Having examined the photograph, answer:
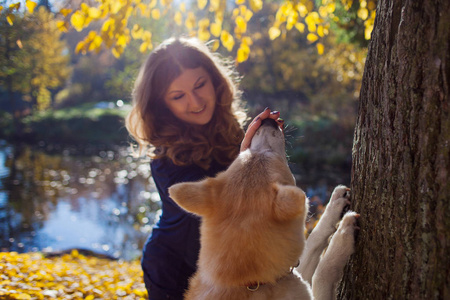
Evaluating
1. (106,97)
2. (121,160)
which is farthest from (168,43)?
(106,97)

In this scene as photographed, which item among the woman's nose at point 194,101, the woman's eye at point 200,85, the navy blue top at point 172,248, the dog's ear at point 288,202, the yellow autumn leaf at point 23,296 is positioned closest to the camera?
the dog's ear at point 288,202

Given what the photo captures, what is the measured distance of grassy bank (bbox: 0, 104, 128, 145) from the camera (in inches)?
856

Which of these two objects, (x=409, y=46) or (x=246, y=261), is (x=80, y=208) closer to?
(x=246, y=261)

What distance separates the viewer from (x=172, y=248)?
324 centimetres

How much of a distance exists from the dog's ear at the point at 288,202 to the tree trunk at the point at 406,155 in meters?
0.43

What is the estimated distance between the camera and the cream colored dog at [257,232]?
2229 mm

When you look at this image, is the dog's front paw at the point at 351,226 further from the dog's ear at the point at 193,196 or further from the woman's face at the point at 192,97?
the woman's face at the point at 192,97

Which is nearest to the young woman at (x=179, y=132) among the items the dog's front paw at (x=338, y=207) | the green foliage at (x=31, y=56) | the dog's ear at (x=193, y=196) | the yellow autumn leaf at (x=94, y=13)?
the dog's ear at (x=193, y=196)

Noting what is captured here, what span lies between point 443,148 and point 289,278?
1.25 m

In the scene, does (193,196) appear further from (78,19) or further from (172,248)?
(78,19)

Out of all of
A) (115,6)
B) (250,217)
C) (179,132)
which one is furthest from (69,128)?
(250,217)

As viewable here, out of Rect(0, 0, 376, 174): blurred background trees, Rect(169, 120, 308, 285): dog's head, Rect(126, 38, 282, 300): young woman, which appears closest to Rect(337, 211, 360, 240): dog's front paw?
Rect(169, 120, 308, 285): dog's head

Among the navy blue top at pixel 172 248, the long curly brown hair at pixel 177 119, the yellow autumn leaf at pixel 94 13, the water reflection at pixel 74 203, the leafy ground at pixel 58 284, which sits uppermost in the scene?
the yellow autumn leaf at pixel 94 13

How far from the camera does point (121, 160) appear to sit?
18953mm
